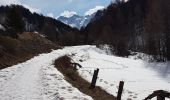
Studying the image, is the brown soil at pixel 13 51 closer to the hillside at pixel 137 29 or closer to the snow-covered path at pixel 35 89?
the snow-covered path at pixel 35 89

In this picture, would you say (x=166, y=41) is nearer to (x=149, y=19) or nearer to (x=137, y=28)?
(x=149, y=19)

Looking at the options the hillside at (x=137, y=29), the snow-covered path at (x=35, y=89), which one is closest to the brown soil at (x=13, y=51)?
the snow-covered path at (x=35, y=89)

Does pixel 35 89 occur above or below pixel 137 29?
below

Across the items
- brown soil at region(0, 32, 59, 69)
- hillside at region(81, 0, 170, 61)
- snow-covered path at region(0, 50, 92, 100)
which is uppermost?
hillside at region(81, 0, 170, 61)

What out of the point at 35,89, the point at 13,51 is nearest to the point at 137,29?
the point at 13,51

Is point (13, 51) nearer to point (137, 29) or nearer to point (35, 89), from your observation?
point (35, 89)

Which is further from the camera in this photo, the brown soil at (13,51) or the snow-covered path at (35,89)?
the brown soil at (13,51)

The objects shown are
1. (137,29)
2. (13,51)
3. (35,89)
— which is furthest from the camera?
(137,29)

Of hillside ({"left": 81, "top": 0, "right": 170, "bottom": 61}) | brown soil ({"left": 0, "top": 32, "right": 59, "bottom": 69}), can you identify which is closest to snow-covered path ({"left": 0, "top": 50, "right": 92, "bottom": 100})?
brown soil ({"left": 0, "top": 32, "right": 59, "bottom": 69})

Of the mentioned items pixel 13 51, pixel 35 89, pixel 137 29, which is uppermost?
pixel 137 29

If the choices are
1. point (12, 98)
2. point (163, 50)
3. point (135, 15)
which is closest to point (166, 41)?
point (163, 50)

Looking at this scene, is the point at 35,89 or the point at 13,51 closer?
the point at 35,89

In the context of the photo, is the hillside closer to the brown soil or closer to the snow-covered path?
the brown soil

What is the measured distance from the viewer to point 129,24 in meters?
145
